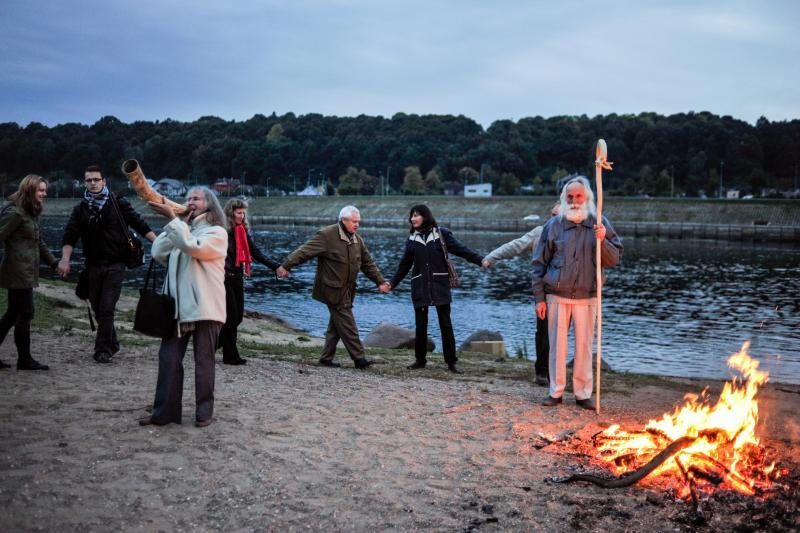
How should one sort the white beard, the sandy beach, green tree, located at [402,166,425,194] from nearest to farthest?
1. the sandy beach
2. the white beard
3. green tree, located at [402,166,425,194]

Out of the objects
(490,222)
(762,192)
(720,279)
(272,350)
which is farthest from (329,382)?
(762,192)

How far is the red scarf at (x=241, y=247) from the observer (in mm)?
11352

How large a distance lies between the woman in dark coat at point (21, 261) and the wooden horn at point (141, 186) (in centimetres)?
322

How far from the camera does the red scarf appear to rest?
37.2ft

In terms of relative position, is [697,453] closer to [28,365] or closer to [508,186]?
[28,365]

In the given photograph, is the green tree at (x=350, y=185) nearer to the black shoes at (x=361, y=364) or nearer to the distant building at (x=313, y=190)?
the distant building at (x=313, y=190)

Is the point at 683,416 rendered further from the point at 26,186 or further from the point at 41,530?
the point at 26,186

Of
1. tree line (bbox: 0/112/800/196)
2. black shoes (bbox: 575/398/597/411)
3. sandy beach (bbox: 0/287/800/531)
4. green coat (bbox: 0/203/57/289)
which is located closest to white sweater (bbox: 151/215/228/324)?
sandy beach (bbox: 0/287/800/531)

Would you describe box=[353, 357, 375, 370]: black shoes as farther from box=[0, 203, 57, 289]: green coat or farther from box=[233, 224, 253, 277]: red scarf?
box=[0, 203, 57, 289]: green coat

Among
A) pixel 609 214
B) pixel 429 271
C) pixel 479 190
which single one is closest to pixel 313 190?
pixel 479 190

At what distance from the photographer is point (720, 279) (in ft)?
136

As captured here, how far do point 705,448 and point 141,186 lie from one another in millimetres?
5601

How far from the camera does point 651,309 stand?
29.0 meters

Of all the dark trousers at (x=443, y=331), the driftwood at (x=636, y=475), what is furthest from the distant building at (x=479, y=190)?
the driftwood at (x=636, y=475)
